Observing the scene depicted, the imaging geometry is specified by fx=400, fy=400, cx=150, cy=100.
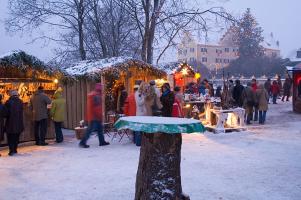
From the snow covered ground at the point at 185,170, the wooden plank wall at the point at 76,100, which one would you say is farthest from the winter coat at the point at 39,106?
the wooden plank wall at the point at 76,100

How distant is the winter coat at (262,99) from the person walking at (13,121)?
31.3 feet

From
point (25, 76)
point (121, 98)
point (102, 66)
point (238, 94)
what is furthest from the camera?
point (238, 94)

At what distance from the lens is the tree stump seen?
557 cm

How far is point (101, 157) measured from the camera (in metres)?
9.98

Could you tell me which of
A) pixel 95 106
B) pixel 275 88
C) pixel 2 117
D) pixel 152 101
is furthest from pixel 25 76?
pixel 275 88

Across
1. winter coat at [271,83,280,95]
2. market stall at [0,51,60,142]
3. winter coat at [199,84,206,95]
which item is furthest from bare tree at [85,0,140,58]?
market stall at [0,51,60,142]

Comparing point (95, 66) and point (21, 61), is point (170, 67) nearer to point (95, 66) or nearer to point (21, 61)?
point (95, 66)

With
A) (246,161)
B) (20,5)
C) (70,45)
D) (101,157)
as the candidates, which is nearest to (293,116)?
(246,161)

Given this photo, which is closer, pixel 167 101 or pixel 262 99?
pixel 167 101

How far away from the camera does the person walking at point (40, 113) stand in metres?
11.9

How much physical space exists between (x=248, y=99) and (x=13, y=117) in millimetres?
9562

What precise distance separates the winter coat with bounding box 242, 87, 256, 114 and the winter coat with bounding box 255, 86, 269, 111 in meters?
0.17

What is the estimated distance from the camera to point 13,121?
10500mm

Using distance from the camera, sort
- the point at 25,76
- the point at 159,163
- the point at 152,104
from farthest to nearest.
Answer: the point at 25,76 → the point at 152,104 → the point at 159,163
